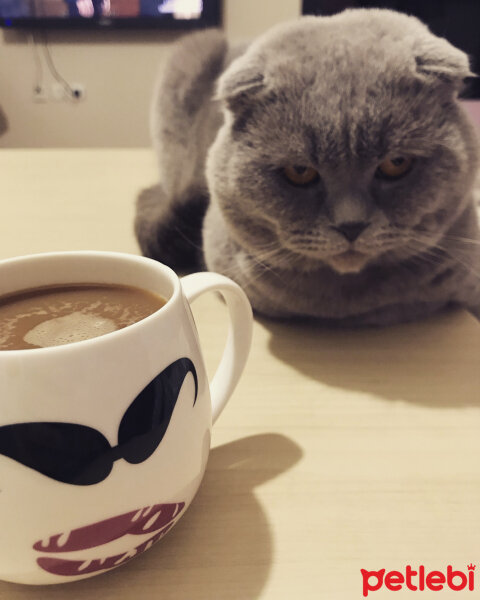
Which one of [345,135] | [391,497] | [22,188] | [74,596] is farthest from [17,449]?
[22,188]

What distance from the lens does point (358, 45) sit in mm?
568

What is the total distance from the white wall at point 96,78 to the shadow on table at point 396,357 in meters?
2.16

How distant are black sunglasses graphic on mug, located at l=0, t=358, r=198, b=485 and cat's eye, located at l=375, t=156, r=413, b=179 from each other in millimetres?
370

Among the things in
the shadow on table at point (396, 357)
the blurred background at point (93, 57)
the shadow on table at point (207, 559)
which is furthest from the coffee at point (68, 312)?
the blurred background at point (93, 57)

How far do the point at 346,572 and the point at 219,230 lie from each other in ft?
1.55

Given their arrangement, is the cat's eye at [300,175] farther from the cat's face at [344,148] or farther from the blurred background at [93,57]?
the blurred background at [93,57]

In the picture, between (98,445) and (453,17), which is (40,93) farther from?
(98,445)

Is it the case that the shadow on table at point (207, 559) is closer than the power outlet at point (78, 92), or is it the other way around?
the shadow on table at point (207, 559)

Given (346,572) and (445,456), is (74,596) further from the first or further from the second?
(445,456)

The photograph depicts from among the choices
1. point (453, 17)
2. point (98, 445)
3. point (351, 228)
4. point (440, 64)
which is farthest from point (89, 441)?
point (453, 17)

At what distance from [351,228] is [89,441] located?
14.5 inches

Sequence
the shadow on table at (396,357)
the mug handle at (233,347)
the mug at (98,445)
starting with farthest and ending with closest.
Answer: the shadow on table at (396,357) < the mug handle at (233,347) < the mug at (98,445)

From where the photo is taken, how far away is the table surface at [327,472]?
33cm

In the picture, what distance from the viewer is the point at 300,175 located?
1.92 ft
